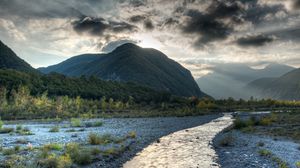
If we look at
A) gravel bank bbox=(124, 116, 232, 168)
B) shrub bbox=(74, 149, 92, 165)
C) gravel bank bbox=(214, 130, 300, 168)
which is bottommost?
gravel bank bbox=(124, 116, 232, 168)

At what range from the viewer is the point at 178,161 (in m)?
29.3

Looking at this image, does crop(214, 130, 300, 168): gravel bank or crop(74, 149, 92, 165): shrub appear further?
crop(214, 130, 300, 168): gravel bank

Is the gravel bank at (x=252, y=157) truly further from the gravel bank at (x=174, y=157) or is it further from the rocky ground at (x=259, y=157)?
the gravel bank at (x=174, y=157)

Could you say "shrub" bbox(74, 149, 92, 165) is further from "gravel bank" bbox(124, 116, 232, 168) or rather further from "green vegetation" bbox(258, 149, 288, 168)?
"green vegetation" bbox(258, 149, 288, 168)

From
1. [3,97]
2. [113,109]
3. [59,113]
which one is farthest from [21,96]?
[113,109]

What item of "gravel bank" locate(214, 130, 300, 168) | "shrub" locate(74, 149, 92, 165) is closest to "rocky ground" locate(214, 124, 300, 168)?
"gravel bank" locate(214, 130, 300, 168)

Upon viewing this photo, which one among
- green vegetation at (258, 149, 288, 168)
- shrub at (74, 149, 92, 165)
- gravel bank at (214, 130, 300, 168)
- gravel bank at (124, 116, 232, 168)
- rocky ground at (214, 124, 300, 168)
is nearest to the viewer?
green vegetation at (258, 149, 288, 168)

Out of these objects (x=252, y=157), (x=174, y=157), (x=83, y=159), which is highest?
(x=83, y=159)

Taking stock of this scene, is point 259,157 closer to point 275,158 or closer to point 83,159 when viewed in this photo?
point 275,158

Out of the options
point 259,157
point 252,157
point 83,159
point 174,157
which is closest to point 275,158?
point 259,157

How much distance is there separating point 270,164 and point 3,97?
129 meters

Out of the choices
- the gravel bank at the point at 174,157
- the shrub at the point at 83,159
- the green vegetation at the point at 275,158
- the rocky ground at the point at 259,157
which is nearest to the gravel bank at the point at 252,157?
the rocky ground at the point at 259,157

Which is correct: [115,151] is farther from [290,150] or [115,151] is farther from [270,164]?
[290,150]

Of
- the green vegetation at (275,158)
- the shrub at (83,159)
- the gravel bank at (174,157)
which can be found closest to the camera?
the green vegetation at (275,158)
